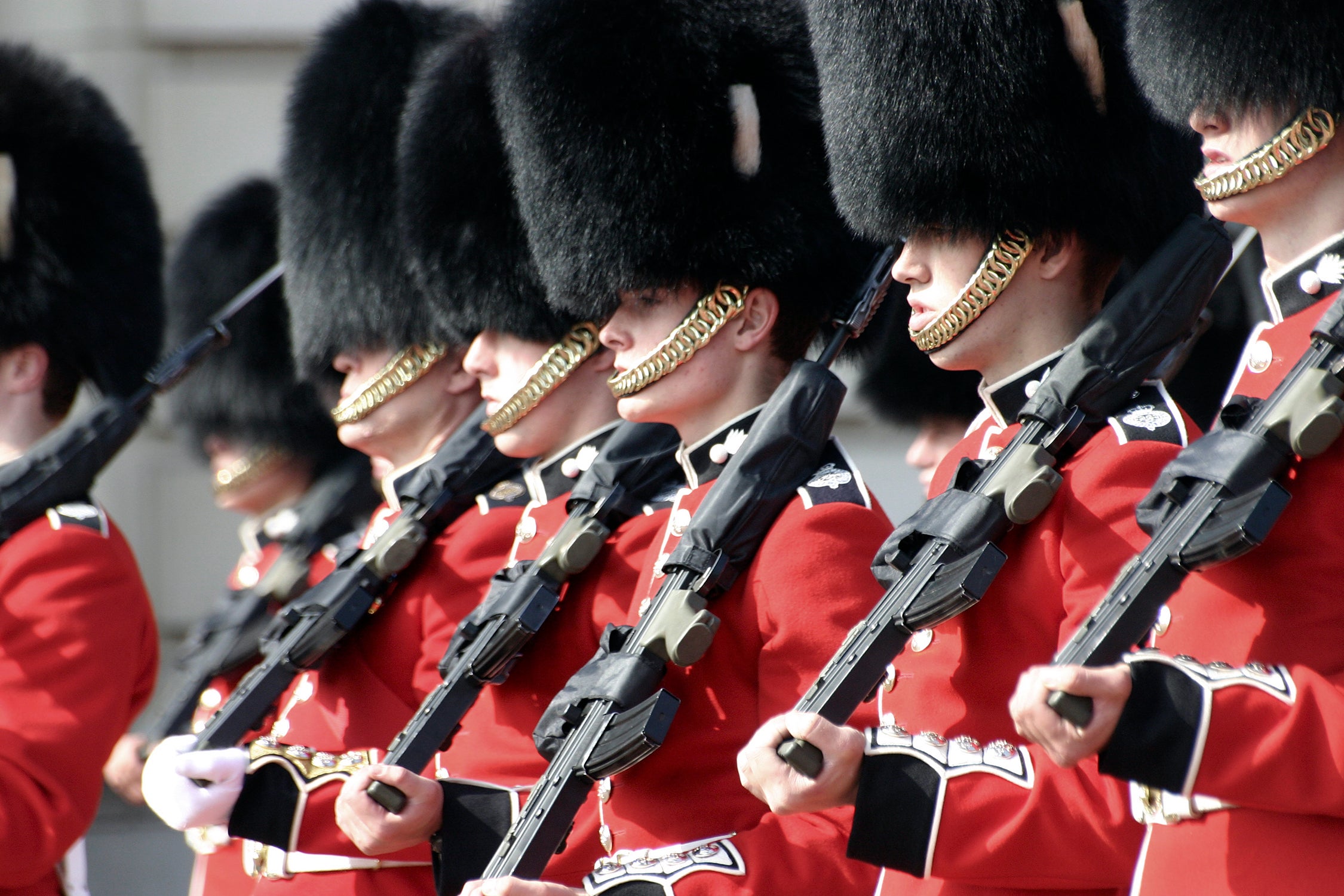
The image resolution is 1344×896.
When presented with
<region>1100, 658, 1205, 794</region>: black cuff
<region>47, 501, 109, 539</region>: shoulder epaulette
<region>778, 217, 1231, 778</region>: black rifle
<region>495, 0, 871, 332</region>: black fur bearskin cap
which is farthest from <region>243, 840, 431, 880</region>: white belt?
<region>1100, 658, 1205, 794</region>: black cuff

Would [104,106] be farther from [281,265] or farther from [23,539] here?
[23,539]

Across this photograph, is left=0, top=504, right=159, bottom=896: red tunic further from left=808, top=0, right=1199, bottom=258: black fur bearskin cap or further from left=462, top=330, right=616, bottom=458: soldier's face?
left=808, top=0, right=1199, bottom=258: black fur bearskin cap

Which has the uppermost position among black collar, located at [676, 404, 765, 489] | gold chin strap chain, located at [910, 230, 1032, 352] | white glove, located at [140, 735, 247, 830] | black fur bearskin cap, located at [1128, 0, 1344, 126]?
black fur bearskin cap, located at [1128, 0, 1344, 126]

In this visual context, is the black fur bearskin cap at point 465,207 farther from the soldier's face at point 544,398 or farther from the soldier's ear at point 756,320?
the soldier's ear at point 756,320

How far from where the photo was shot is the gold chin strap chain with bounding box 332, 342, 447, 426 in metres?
3.96

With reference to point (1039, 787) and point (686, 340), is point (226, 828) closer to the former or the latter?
point (686, 340)

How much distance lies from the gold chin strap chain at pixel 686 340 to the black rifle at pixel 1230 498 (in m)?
1.09

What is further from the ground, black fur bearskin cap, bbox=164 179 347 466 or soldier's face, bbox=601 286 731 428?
soldier's face, bbox=601 286 731 428

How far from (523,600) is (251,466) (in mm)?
2733

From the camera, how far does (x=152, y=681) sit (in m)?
3.75

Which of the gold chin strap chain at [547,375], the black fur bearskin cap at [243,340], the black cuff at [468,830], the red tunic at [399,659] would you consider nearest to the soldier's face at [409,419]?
the red tunic at [399,659]

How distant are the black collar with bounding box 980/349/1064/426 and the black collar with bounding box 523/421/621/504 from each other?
1.06m

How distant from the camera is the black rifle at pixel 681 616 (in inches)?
102

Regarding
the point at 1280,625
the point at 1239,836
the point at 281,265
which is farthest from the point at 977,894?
the point at 281,265
